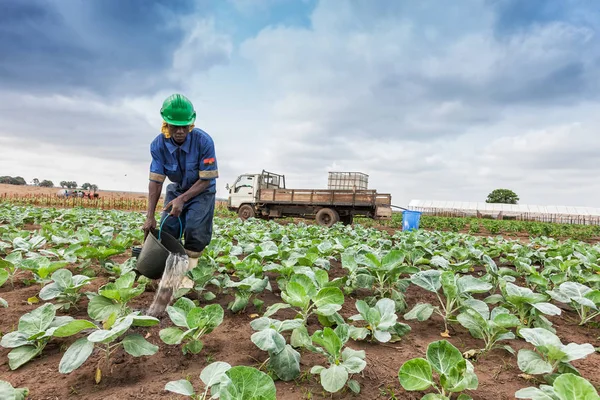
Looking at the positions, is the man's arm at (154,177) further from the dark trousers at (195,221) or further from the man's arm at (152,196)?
the dark trousers at (195,221)

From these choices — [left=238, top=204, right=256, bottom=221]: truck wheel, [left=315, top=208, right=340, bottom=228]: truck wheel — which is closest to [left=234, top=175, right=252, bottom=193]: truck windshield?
[left=238, top=204, right=256, bottom=221]: truck wheel

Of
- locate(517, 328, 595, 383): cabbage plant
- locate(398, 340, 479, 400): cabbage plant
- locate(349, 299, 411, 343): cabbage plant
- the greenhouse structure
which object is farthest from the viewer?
the greenhouse structure

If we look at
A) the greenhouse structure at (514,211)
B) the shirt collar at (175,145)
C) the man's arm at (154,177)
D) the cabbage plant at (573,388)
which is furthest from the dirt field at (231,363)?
the greenhouse structure at (514,211)

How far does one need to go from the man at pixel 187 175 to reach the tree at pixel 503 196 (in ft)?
242

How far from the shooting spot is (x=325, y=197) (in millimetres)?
13852

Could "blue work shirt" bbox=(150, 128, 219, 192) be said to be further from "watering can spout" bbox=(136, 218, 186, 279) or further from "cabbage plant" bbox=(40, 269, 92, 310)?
"cabbage plant" bbox=(40, 269, 92, 310)

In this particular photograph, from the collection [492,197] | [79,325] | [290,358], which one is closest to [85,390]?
[79,325]

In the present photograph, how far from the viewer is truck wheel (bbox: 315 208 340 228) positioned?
13383 mm

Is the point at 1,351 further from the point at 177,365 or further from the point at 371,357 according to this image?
the point at 371,357

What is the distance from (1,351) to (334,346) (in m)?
1.81

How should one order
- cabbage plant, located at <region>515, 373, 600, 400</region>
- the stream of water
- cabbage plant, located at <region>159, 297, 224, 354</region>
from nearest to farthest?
cabbage plant, located at <region>515, 373, 600, 400</region>
cabbage plant, located at <region>159, 297, 224, 354</region>
the stream of water

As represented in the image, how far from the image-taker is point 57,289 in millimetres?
2336

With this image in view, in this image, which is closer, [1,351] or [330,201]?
[1,351]

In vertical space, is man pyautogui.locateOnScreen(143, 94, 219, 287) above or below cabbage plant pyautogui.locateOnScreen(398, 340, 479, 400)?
above
